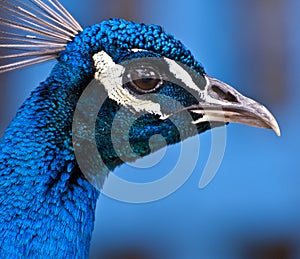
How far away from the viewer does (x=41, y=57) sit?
1.67 meters

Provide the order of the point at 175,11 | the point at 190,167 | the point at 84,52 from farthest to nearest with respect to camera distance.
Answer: the point at 175,11
the point at 190,167
the point at 84,52

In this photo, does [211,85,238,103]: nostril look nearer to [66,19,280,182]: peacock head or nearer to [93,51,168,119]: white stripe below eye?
[66,19,280,182]: peacock head

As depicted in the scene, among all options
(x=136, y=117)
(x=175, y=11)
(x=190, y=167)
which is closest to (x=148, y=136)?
(x=136, y=117)

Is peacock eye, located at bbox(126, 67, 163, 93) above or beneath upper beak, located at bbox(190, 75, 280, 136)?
above

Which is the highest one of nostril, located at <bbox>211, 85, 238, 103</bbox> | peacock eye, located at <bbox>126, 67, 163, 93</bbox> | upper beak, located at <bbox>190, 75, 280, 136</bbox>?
peacock eye, located at <bbox>126, 67, 163, 93</bbox>

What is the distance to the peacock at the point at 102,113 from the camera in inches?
60.7

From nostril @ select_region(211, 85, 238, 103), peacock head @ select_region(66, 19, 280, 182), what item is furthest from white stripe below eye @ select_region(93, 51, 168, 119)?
nostril @ select_region(211, 85, 238, 103)

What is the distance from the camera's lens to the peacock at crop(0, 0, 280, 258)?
154cm

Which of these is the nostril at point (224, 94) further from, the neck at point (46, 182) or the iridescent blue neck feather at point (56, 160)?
the neck at point (46, 182)

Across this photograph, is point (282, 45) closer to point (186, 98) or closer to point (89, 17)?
point (89, 17)

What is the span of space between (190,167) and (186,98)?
0.64 meters

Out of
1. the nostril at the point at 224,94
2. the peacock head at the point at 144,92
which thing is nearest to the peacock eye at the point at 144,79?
the peacock head at the point at 144,92

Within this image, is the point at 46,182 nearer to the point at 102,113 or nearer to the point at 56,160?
the point at 56,160

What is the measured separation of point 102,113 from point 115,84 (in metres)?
0.06
